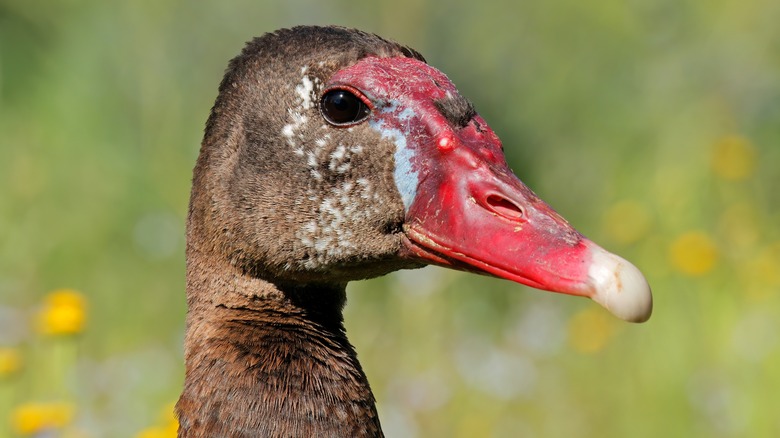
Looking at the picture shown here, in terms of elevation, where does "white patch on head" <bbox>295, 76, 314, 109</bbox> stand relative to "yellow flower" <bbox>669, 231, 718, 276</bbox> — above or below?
below

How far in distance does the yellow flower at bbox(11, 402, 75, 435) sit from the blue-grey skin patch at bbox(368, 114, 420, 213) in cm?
125

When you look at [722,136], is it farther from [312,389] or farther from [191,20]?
[312,389]

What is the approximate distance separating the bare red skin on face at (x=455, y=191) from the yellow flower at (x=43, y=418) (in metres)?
1.22

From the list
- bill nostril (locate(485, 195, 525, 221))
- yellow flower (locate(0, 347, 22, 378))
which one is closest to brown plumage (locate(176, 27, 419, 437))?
bill nostril (locate(485, 195, 525, 221))

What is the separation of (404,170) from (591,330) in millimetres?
2510

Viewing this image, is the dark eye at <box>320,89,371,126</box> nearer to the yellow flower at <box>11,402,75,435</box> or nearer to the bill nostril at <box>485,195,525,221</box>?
the bill nostril at <box>485,195,525,221</box>

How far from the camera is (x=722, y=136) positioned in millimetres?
5457

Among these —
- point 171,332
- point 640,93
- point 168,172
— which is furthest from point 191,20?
point 640,93

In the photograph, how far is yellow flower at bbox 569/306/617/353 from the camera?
4691 millimetres

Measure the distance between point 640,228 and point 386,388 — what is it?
1.40 meters

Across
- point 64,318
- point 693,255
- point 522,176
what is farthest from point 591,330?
point 64,318

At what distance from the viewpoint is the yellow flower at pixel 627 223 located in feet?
16.5

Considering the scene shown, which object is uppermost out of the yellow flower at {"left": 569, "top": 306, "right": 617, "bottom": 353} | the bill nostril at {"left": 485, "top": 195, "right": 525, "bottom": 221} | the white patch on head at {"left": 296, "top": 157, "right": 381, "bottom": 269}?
the yellow flower at {"left": 569, "top": 306, "right": 617, "bottom": 353}

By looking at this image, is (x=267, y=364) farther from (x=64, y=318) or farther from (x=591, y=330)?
(x=591, y=330)
